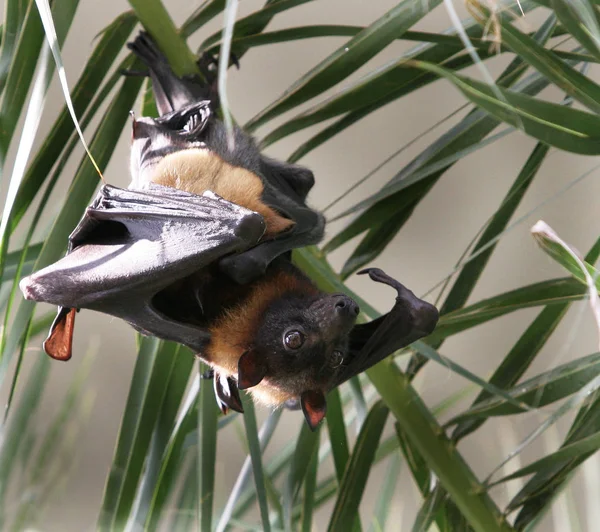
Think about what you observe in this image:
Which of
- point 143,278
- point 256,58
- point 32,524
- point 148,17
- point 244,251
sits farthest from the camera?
point 256,58

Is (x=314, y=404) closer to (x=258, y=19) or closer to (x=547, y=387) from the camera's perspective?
(x=547, y=387)

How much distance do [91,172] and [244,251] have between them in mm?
400

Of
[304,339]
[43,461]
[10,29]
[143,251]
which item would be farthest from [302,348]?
[43,461]

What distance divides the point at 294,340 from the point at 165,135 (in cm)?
51

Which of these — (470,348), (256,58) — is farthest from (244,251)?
(470,348)

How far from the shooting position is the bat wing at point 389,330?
1121 millimetres

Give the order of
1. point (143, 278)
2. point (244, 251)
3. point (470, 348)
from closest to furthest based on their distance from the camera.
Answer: point (143, 278), point (244, 251), point (470, 348)

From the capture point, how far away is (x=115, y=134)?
1.48 metres

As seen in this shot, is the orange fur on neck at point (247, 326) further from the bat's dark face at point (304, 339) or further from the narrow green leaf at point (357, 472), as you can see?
the narrow green leaf at point (357, 472)

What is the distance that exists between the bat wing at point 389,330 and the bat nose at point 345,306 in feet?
0.16

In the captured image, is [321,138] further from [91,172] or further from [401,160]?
[401,160]

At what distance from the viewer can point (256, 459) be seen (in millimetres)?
1305

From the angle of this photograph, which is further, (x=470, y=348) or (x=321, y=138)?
(x=470, y=348)

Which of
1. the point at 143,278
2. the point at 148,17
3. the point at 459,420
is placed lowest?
the point at 459,420
